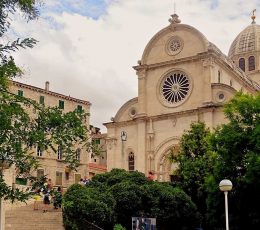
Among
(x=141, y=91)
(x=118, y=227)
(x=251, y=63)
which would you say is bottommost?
(x=118, y=227)

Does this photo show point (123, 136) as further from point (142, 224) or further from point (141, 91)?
point (142, 224)

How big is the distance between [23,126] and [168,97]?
138ft

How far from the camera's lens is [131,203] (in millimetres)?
30875

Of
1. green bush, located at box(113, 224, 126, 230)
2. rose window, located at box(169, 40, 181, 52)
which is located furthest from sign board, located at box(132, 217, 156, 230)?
rose window, located at box(169, 40, 181, 52)

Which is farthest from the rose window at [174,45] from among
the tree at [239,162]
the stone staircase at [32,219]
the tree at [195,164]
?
the stone staircase at [32,219]

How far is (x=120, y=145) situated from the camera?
2175 inches

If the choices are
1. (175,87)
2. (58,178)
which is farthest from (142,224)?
(58,178)

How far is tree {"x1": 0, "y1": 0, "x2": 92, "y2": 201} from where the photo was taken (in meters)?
11.3

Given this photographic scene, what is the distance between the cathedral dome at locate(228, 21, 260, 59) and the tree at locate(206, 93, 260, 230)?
43.4 metres

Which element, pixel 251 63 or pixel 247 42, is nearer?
pixel 251 63

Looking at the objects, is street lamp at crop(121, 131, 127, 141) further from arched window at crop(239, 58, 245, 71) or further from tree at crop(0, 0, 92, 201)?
tree at crop(0, 0, 92, 201)

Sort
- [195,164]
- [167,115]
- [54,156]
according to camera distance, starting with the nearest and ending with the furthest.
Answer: [195,164] < [167,115] < [54,156]

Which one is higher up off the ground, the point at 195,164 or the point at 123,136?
the point at 123,136

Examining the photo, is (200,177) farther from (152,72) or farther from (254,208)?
(152,72)
